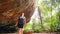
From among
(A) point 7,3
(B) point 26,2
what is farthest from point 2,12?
(B) point 26,2

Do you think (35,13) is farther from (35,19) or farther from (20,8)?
(20,8)

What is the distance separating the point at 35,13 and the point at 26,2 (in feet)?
1.09

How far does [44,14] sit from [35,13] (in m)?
0.21

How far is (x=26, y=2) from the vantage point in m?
3.39

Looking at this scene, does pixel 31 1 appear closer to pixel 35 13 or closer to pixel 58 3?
pixel 35 13

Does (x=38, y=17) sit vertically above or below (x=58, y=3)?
below

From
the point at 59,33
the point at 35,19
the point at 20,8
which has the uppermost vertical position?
the point at 20,8

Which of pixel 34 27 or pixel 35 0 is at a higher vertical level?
pixel 35 0

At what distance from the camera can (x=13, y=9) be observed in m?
3.37

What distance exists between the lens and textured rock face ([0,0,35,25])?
131 inches

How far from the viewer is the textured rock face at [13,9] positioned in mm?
3328

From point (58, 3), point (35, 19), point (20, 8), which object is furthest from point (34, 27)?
point (58, 3)

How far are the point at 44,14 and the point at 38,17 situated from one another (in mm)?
160

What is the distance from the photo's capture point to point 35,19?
3453 mm
